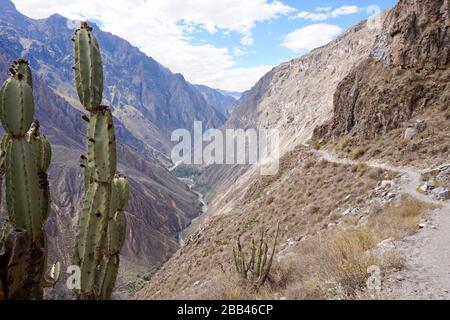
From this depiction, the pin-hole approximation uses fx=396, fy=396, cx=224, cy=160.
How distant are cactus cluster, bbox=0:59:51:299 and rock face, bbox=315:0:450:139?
25022 mm

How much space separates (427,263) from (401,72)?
2500cm

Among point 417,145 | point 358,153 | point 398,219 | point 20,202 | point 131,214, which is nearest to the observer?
point 20,202

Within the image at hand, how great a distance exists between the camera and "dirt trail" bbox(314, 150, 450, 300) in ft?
21.4

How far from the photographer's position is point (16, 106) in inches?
226

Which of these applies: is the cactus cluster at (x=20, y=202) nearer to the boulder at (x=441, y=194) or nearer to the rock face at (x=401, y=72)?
the boulder at (x=441, y=194)

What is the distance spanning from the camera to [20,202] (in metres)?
5.88

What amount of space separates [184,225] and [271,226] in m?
149

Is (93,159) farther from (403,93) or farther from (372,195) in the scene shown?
(403,93)

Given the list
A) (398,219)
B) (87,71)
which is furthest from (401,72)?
(87,71)

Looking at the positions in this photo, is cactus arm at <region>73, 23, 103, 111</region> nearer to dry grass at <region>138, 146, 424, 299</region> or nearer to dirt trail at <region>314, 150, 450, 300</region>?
dry grass at <region>138, 146, 424, 299</region>

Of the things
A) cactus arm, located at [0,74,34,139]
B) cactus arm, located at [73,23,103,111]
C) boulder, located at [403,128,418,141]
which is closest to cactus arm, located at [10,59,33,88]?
cactus arm, located at [0,74,34,139]

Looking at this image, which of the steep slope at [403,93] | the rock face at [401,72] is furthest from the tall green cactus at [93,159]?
the rock face at [401,72]
